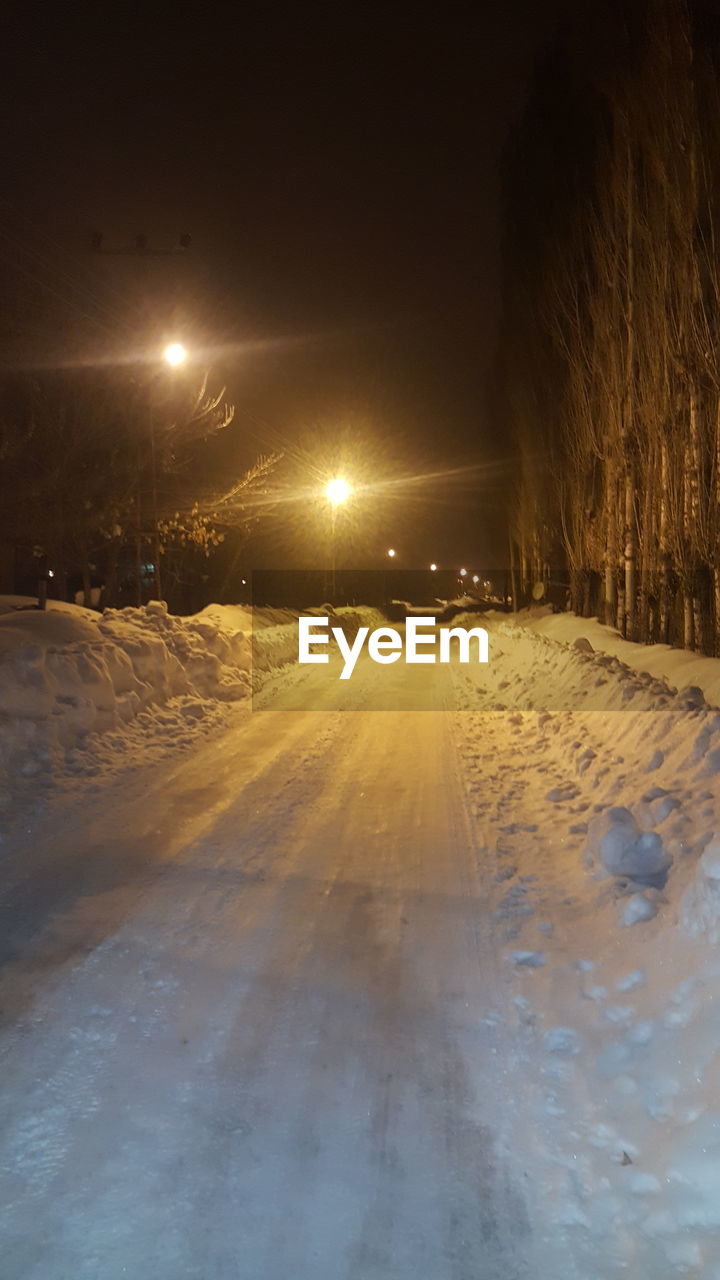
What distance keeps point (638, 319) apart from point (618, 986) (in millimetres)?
13801

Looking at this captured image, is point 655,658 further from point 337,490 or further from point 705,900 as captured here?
point 337,490

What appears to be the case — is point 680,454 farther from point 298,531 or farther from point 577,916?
point 298,531

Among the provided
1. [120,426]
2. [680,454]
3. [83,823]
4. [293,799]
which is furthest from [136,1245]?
[120,426]

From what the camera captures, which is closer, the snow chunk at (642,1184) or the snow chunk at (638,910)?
the snow chunk at (642,1184)

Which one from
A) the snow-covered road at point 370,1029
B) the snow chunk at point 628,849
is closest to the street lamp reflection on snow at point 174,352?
the snow-covered road at point 370,1029

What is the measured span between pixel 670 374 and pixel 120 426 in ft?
41.9

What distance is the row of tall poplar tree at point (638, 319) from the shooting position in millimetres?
12883

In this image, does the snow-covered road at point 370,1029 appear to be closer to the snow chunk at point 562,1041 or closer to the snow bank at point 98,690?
the snow chunk at point 562,1041

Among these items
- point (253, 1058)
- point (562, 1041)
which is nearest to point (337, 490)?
point (562, 1041)

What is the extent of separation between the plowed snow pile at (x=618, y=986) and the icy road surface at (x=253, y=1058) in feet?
0.56

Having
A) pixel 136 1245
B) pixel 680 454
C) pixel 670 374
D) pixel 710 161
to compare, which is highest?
pixel 710 161

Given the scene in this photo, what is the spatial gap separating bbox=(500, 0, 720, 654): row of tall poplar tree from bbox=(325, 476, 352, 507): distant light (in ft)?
50.3

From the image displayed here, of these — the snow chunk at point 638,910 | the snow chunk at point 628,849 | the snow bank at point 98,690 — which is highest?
the snow bank at point 98,690

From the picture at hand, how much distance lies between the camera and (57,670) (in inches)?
472
